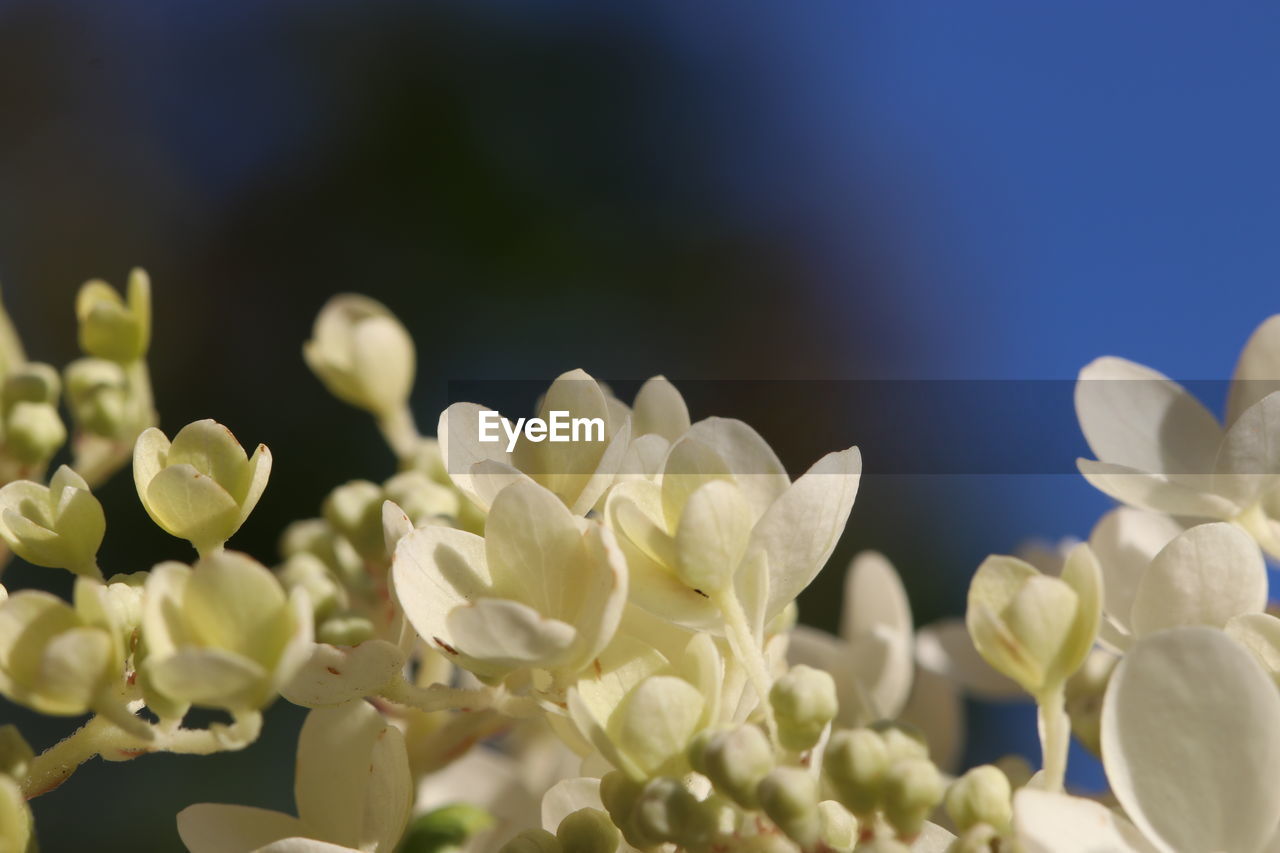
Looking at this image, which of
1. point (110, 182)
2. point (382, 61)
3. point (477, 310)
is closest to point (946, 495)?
point (477, 310)

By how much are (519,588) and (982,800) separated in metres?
0.15

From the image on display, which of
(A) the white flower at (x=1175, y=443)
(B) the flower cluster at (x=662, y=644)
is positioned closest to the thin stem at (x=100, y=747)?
(B) the flower cluster at (x=662, y=644)

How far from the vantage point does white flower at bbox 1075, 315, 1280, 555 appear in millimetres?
446

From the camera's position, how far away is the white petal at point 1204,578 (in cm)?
39

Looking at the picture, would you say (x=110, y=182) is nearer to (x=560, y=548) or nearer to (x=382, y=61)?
(x=382, y=61)

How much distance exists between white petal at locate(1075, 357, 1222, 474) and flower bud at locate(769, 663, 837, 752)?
192 mm

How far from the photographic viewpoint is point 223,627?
0.31m

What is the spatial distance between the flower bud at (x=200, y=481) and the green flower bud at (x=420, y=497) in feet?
0.42

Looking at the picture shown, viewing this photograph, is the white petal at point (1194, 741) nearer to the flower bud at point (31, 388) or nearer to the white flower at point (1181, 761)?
the white flower at point (1181, 761)

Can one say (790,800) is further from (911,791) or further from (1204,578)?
(1204,578)

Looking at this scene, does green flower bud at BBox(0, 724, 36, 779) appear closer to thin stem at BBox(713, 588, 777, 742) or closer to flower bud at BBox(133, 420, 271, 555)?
flower bud at BBox(133, 420, 271, 555)

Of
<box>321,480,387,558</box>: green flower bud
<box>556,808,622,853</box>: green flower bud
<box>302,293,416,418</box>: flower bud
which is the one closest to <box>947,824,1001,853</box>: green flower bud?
<box>556,808,622,853</box>: green flower bud

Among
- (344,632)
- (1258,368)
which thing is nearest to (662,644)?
(344,632)

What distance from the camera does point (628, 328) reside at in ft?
14.2
